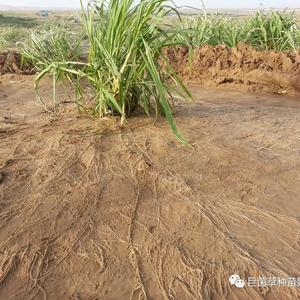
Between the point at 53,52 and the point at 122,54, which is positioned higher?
the point at 122,54

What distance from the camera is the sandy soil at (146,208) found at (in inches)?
58.2

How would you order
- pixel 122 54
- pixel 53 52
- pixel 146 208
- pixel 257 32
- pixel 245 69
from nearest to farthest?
pixel 146 208, pixel 122 54, pixel 53 52, pixel 245 69, pixel 257 32

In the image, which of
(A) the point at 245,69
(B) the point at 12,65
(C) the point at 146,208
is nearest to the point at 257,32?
(A) the point at 245,69

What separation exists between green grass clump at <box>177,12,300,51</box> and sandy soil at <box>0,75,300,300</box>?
2911 mm

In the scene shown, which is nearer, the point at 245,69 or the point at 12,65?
the point at 245,69

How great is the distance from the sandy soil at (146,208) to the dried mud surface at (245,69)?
2.02 meters

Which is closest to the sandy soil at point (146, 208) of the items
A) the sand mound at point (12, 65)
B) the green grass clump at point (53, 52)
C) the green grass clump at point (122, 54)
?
the green grass clump at point (122, 54)

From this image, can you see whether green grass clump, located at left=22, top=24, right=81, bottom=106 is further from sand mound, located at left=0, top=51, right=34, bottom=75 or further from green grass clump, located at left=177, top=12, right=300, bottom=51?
green grass clump, located at left=177, top=12, right=300, bottom=51

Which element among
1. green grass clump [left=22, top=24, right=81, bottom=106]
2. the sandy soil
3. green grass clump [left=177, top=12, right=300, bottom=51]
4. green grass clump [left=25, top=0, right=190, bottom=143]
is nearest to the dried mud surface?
green grass clump [left=177, top=12, right=300, bottom=51]

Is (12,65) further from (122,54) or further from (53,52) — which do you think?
(122,54)

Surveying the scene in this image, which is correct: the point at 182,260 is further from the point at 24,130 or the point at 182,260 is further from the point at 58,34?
the point at 58,34

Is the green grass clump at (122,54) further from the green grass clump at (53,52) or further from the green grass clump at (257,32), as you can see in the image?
the green grass clump at (257,32)

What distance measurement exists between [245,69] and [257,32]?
96 centimetres

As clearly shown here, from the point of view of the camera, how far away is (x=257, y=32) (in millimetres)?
5738
